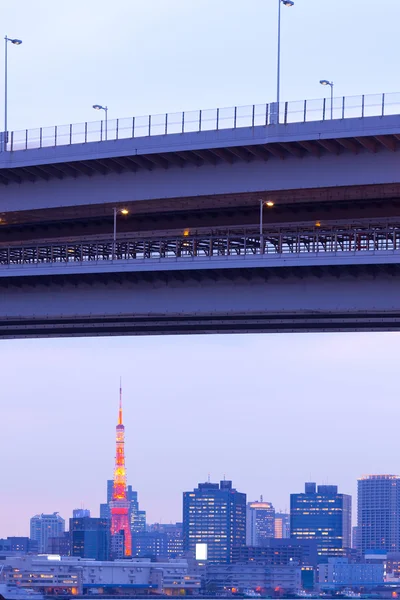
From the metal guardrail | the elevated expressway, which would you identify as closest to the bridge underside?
the elevated expressway

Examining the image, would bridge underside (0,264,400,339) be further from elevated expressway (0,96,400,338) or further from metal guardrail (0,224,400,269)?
metal guardrail (0,224,400,269)

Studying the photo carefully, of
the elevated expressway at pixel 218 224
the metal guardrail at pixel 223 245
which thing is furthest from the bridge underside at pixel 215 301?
the metal guardrail at pixel 223 245

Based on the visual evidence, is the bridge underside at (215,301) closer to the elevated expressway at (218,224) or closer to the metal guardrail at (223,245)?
the elevated expressway at (218,224)

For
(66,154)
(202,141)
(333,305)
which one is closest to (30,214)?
(66,154)

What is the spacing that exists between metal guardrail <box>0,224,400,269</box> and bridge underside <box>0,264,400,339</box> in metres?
0.94

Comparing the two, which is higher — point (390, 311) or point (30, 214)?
point (30, 214)

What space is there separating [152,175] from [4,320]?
8808 mm

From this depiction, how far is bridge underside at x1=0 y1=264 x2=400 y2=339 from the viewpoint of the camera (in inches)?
1742

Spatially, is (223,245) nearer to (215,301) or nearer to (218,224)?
(218,224)

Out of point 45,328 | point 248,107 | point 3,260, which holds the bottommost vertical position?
point 45,328

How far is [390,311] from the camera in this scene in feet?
143

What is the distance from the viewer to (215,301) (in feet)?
152

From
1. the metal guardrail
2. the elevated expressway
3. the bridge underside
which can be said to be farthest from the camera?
the metal guardrail

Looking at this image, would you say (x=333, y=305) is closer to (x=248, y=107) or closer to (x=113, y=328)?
(x=248, y=107)
